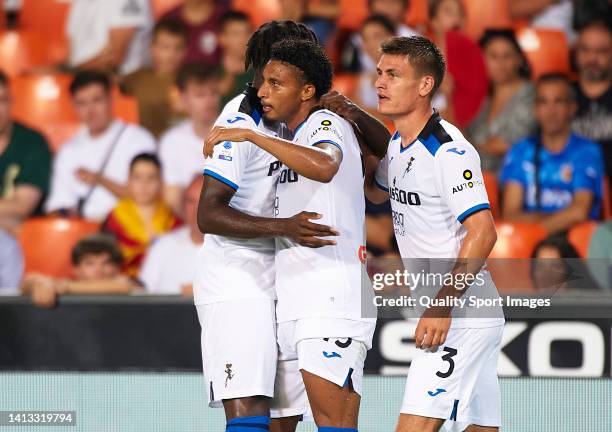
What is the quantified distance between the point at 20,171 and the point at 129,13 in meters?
1.62

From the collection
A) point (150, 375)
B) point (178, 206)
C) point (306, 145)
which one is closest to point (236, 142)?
point (306, 145)

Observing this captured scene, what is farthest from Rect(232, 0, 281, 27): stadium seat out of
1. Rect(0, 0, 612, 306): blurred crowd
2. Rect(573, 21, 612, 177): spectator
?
Rect(573, 21, 612, 177): spectator

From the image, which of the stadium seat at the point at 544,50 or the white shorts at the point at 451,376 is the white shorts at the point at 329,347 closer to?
the white shorts at the point at 451,376

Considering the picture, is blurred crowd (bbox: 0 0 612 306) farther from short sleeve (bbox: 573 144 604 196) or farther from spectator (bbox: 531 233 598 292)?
spectator (bbox: 531 233 598 292)

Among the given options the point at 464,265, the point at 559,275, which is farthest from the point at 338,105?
the point at 559,275

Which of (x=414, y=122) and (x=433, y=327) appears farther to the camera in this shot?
(x=414, y=122)

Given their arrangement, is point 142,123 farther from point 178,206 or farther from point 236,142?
point 236,142

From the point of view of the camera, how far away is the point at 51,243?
7598 mm

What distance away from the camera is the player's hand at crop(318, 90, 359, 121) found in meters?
4.12

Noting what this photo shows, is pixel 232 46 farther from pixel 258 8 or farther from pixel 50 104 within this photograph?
pixel 50 104

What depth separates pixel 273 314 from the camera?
412 centimetres

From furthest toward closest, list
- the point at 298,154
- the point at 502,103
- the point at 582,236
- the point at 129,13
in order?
the point at 129,13 < the point at 502,103 < the point at 582,236 < the point at 298,154

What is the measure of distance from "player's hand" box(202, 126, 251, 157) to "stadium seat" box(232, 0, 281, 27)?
471cm

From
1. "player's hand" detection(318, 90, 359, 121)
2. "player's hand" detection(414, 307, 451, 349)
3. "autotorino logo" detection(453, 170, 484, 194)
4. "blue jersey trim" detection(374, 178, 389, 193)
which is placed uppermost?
"player's hand" detection(318, 90, 359, 121)
